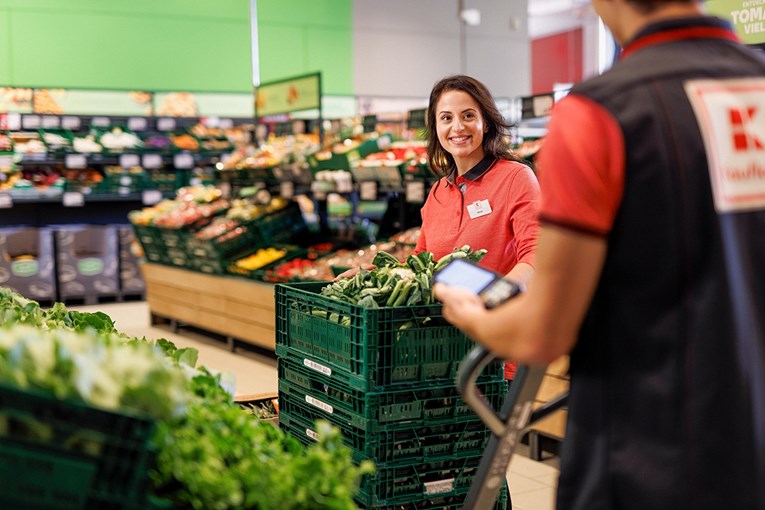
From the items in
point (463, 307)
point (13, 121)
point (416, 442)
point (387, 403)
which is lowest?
point (416, 442)

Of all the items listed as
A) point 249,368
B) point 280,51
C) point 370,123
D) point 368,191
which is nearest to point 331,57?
point 280,51

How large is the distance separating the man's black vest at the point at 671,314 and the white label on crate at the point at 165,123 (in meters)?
9.93

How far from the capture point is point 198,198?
883 cm

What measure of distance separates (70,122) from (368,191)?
5.31 m

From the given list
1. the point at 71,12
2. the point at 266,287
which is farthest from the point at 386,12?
the point at 266,287

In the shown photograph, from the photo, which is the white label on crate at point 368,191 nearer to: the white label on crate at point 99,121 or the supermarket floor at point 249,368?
the supermarket floor at point 249,368

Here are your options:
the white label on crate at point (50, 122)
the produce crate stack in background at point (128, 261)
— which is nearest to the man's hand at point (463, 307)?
the produce crate stack in background at point (128, 261)

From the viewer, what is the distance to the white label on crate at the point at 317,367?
2.70 m

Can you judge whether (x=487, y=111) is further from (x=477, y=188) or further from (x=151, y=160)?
(x=151, y=160)

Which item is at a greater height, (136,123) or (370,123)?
(136,123)

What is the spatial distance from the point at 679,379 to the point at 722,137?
362 millimetres

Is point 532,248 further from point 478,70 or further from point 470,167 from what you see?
point 478,70

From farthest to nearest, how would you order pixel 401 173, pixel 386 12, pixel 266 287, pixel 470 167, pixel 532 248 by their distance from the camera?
1. pixel 386 12
2. pixel 266 287
3. pixel 401 173
4. pixel 470 167
5. pixel 532 248

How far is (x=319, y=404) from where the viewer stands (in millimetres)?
2760
